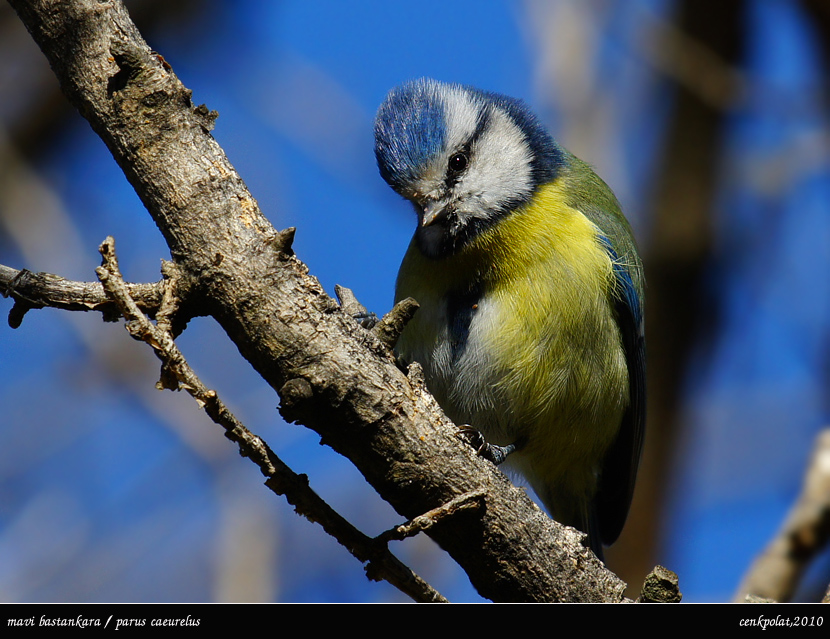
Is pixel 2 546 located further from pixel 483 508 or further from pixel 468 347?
pixel 483 508

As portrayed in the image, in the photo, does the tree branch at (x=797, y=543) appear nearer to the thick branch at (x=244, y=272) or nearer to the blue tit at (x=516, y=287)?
the blue tit at (x=516, y=287)

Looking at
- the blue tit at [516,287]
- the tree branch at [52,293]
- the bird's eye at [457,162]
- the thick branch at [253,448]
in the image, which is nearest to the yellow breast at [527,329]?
the blue tit at [516,287]

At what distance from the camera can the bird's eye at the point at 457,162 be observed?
3.42 meters

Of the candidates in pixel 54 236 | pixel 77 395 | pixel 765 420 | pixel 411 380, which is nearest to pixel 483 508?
pixel 411 380

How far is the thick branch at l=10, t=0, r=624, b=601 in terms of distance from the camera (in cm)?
199

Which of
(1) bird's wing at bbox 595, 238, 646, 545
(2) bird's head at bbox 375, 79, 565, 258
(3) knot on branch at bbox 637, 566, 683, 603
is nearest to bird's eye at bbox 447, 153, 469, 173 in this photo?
(2) bird's head at bbox 375, 79, 565, 258

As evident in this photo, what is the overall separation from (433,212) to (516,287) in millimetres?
428

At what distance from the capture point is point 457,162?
344 cm

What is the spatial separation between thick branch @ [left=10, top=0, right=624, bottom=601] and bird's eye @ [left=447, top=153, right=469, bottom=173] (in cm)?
147

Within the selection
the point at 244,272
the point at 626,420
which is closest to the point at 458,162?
the point at 626,420

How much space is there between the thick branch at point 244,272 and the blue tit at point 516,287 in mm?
1117

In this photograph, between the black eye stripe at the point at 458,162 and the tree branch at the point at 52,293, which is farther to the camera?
the black eye stripe at the point at 458,162

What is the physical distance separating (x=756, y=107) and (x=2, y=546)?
5155mm
